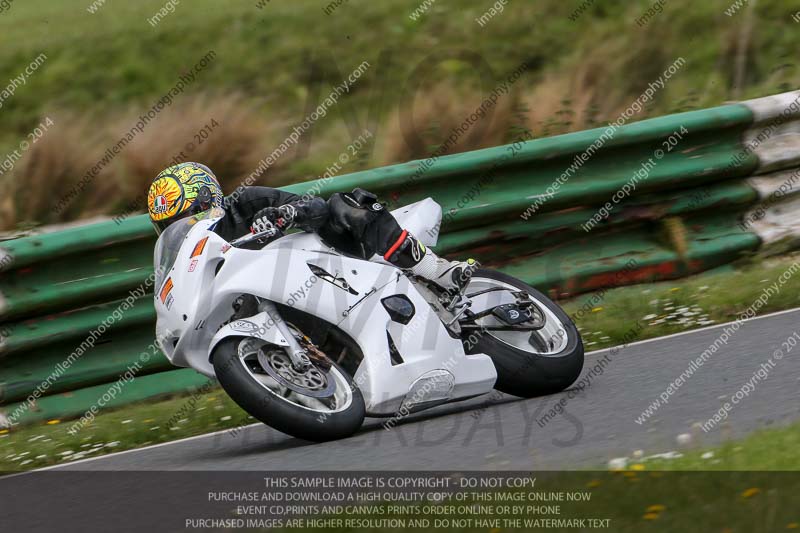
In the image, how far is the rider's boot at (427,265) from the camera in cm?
622

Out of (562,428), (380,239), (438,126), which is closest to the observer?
(562,428)

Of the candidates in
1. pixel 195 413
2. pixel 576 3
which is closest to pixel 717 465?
pixel 195 413

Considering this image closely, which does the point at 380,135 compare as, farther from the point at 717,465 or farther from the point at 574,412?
the point at 717,465

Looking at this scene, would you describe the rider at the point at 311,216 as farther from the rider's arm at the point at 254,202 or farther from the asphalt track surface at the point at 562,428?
the asphalt track surface at the point at 562,428

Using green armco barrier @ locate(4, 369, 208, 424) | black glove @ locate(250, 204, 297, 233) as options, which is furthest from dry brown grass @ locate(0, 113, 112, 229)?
black glove @ locate(250, 204, 297, 233)

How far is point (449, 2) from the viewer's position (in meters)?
14.0

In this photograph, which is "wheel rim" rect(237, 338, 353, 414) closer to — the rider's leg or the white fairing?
the white fairing

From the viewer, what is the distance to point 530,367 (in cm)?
630

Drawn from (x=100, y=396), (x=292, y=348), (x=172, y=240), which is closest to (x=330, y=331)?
(x=292, y=348)

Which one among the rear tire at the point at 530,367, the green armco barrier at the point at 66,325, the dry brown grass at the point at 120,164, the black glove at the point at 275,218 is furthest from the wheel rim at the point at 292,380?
the dry brown grass at the point at 120,164

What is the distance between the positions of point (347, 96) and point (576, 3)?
3016 mm

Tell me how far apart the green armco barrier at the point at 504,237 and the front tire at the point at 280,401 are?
2.50 metres

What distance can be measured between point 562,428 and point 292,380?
1.26 metres
